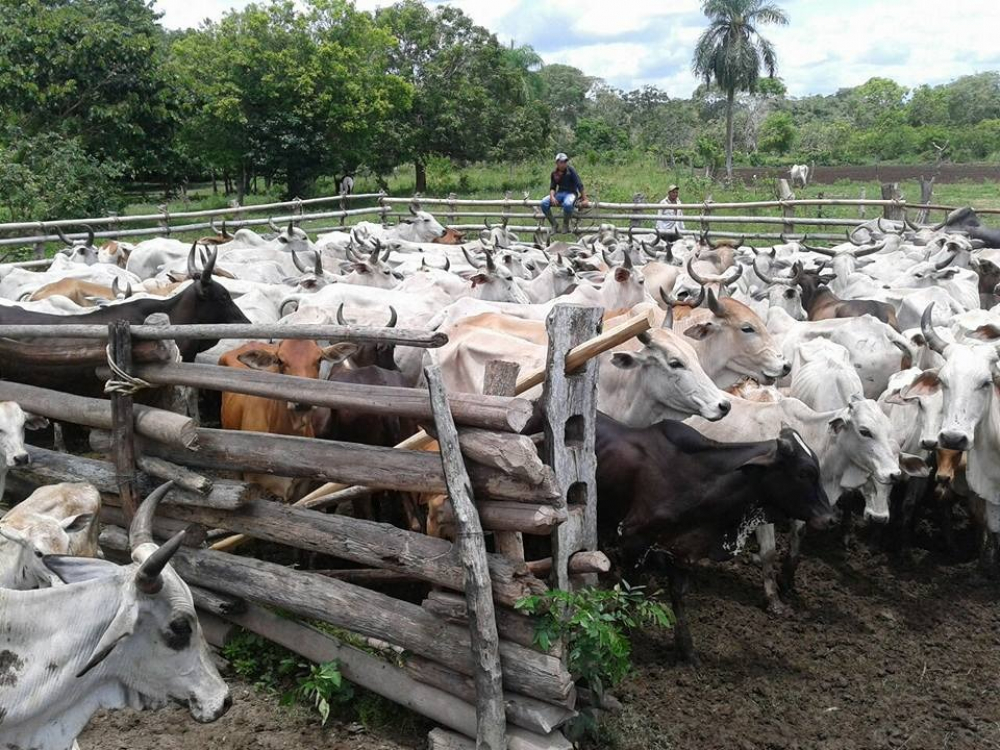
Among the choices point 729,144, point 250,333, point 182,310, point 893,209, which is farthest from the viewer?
point 729,144

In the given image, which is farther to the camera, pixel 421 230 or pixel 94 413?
pixel 421 230

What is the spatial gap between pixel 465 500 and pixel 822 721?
238 centimetres

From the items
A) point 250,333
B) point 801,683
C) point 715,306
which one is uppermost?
point 250,333

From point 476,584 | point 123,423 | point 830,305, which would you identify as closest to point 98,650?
point 476,584

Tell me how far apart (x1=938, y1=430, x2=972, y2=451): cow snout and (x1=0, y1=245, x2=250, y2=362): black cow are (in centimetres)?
596

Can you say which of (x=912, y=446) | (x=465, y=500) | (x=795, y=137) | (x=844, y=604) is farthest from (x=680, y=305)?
(x=795, y=137)

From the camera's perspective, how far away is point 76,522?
15.7 ft

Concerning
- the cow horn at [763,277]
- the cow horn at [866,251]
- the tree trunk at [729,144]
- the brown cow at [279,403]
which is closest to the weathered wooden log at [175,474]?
the brown cow at [279,403]

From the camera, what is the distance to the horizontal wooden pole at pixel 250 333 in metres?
4.33

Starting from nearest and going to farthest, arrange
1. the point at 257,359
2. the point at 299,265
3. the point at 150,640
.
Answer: the point at 150,640
the point at 257,359
the point at 299,265

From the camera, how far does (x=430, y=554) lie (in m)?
4.49

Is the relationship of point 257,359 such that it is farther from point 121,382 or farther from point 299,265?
point 299,265

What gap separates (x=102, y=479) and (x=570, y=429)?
303cm

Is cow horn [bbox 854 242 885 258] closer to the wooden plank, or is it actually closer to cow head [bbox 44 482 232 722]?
the wooden plank
